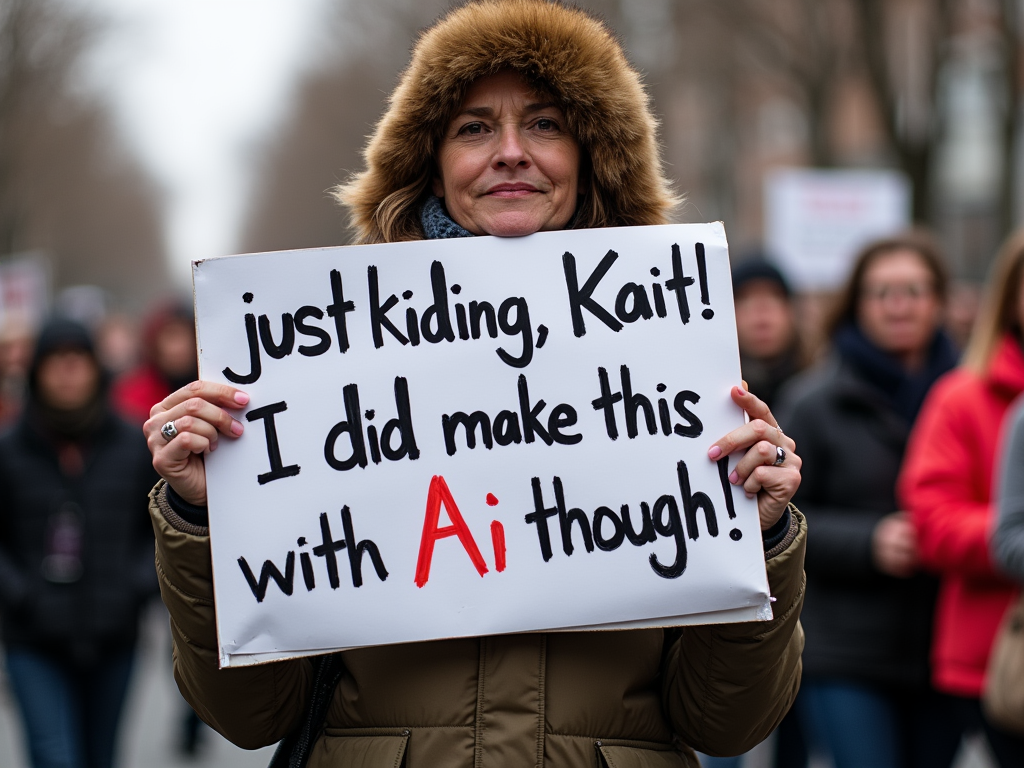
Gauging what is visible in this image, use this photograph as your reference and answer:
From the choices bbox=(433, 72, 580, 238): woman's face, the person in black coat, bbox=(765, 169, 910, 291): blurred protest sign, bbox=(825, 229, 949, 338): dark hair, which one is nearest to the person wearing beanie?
bbox=(825, 229, 949, 338): dark hair

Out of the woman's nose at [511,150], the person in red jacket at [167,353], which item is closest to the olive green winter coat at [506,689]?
the woman's nose at [511,150]

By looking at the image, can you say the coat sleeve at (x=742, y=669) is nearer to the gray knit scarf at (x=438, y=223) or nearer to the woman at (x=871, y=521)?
the gray knit scarf at (x=438, y=223)

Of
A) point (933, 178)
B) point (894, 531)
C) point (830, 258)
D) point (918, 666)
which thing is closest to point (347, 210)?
point (894, 531)

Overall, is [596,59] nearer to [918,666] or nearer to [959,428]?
[959,428]

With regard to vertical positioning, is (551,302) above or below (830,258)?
above

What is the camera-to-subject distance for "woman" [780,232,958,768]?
12.2 ft

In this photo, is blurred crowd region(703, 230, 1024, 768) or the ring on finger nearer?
the ring on finger

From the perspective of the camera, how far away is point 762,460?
2.01 metres

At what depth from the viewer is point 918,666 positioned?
3.73 meters

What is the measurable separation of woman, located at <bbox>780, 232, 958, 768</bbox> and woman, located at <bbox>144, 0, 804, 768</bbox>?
171 cm

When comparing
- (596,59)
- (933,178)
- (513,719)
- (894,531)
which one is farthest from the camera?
(933,178)

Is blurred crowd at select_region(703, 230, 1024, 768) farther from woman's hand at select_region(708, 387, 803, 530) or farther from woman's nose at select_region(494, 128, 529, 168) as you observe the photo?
woman's nose at select_region(494, 128, 529, 168)

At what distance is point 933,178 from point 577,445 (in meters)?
15.8

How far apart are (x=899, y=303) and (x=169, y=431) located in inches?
113
